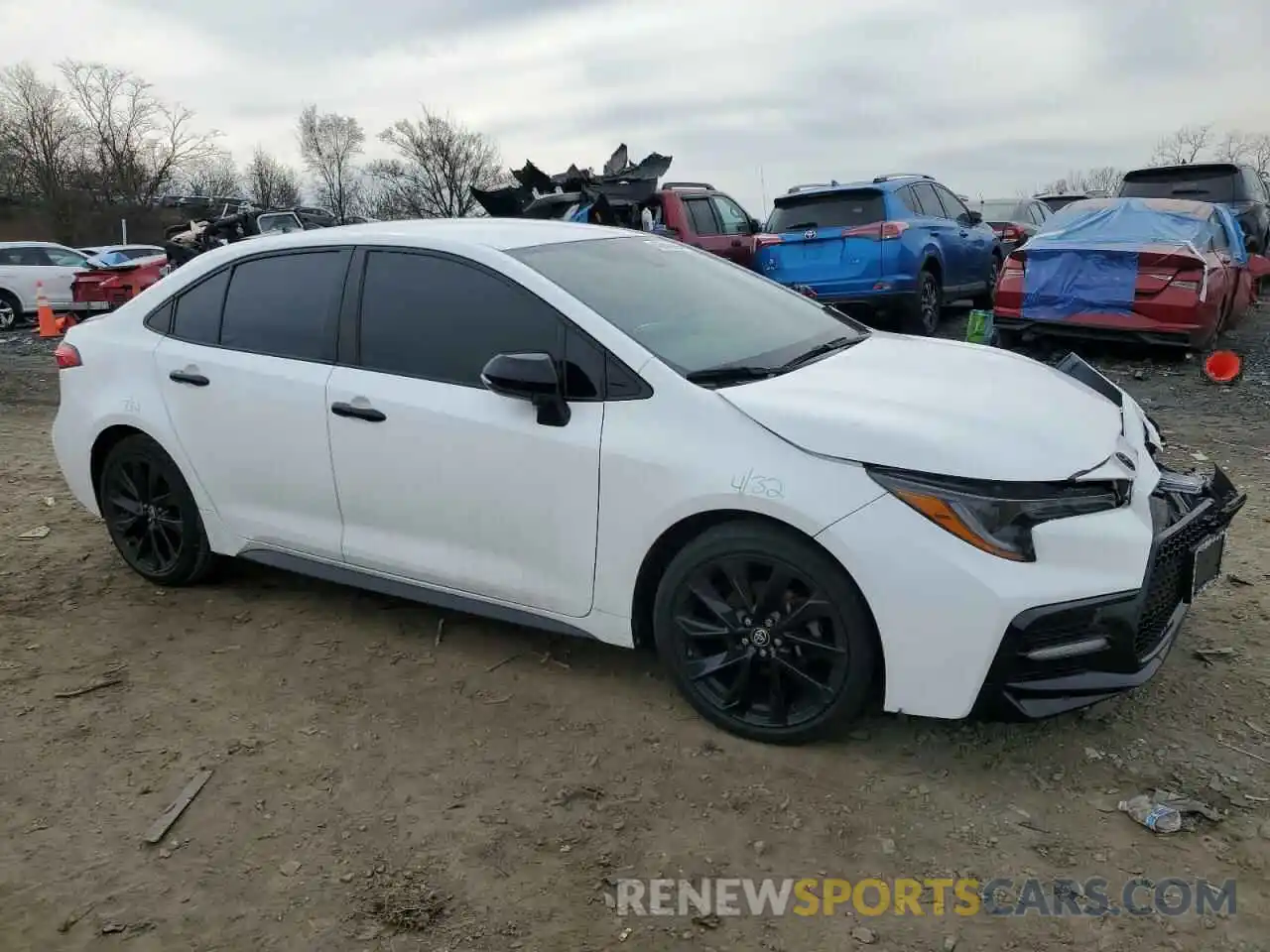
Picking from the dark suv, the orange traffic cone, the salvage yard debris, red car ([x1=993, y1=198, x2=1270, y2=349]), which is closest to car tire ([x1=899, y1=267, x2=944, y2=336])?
red car ([x1=993, y1=198, x2=1270, y2=349])

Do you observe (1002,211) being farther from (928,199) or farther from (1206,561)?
(1206,561)

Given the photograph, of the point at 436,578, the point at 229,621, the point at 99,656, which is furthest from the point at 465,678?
the point at 99,656

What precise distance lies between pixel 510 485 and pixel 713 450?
0.75 meters

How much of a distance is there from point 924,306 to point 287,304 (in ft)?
25.3

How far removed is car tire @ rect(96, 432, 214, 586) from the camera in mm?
4309

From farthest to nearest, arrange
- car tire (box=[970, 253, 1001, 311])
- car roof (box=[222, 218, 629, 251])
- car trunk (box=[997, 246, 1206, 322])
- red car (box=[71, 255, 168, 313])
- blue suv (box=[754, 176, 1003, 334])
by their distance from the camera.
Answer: red car (box=[71, 255, 168, 313])
car tire (box=[970, 253, 1001, 311])
blue suv (box=[754, 176, 1003, 334])
car trunk (box=[997, 246, 1206, 322])
car roof (box=[222, 218, 629, 251])

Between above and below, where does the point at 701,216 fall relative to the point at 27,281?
above

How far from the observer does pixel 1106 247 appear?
854 centimetres

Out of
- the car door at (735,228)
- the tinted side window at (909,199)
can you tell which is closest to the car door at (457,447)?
the tinted side window at (909,199)

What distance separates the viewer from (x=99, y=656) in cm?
396

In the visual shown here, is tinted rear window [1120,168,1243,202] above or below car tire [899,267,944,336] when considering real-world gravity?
above

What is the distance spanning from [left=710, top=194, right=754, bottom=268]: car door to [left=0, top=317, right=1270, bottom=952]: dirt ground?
8.10m

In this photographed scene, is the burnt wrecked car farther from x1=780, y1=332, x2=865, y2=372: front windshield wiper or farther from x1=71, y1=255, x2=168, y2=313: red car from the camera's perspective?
x1=780, y1=332, x2=865, y2=372: front windshield wiper

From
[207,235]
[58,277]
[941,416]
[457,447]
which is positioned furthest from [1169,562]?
[58,277]
